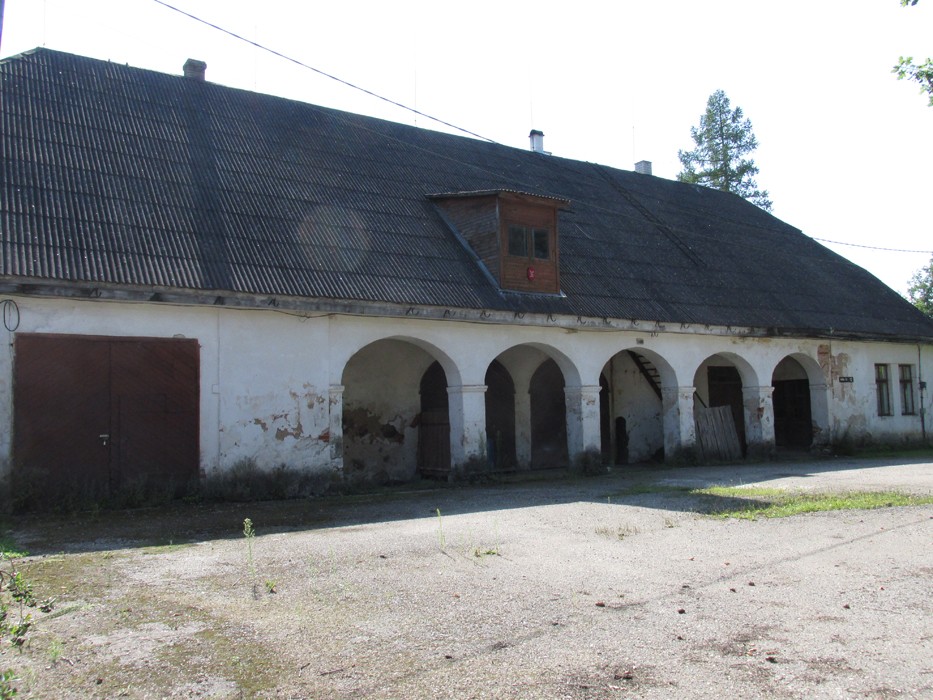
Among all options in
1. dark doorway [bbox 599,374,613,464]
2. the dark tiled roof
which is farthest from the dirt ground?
dark doorway [bbox 599,374,613,464]

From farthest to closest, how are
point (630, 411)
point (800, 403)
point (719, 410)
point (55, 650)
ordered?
point (800, 403), point (630, 411), point (719, 410), point (55, 650)

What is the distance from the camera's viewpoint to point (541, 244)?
14562 millimetres

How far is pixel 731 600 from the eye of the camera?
5.04 meters

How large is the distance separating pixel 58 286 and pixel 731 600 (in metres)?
8.30

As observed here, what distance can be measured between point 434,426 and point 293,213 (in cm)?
469

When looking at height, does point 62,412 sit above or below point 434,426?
above

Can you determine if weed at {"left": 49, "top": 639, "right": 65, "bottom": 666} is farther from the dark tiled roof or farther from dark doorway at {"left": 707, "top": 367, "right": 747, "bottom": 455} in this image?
dark doorway at {"left": 707, "top": 367, "right": 747, "bottom": 455}

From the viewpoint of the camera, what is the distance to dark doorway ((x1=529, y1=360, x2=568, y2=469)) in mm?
16641

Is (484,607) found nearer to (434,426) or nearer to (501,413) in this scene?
(434,426)

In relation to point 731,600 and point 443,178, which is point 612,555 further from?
point 443,178

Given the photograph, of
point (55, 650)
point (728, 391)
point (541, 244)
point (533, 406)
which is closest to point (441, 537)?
point (55, 650)

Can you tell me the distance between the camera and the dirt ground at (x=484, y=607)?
3668mm

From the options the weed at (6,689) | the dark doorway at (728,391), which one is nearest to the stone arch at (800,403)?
the dark doorway at (728,391)

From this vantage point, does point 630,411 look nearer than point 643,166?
Yes
